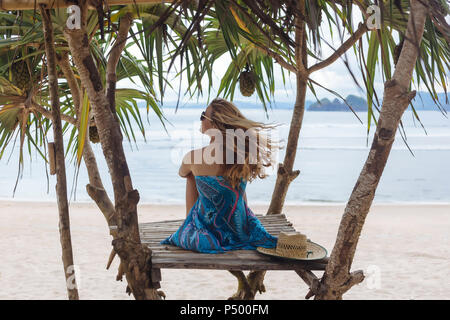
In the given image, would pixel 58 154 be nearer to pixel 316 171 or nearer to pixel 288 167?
pixel 288 167

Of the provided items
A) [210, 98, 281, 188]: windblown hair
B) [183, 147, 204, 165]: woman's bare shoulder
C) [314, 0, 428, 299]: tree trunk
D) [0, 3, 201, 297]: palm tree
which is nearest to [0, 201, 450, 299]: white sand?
[314, 0, 428, 299]: tree trunk

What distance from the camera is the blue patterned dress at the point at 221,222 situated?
2.28 meters

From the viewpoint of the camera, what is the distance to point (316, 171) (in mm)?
17797

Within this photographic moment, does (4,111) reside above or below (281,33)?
below

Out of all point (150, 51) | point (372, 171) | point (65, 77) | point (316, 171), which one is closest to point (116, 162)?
point (150, 51)

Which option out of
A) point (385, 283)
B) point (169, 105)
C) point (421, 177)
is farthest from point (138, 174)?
point (169, 105)

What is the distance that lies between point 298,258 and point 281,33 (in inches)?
36.1

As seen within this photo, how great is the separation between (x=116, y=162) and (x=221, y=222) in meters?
0.72

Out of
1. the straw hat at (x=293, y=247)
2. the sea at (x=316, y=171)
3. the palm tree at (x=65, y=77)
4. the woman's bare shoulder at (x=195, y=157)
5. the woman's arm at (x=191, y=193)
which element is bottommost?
the sea at (x=316, y=171)

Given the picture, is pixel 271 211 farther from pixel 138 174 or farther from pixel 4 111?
pixel 138 174

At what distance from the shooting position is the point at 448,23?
165cm

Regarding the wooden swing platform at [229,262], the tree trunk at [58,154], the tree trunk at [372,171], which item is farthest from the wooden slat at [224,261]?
the tree trunk at [58,154]

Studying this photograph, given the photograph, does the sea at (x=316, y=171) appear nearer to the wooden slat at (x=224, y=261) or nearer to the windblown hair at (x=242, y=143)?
the windblown hair at (x=242, y=143)

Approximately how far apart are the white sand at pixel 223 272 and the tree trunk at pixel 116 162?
2.83 ft
